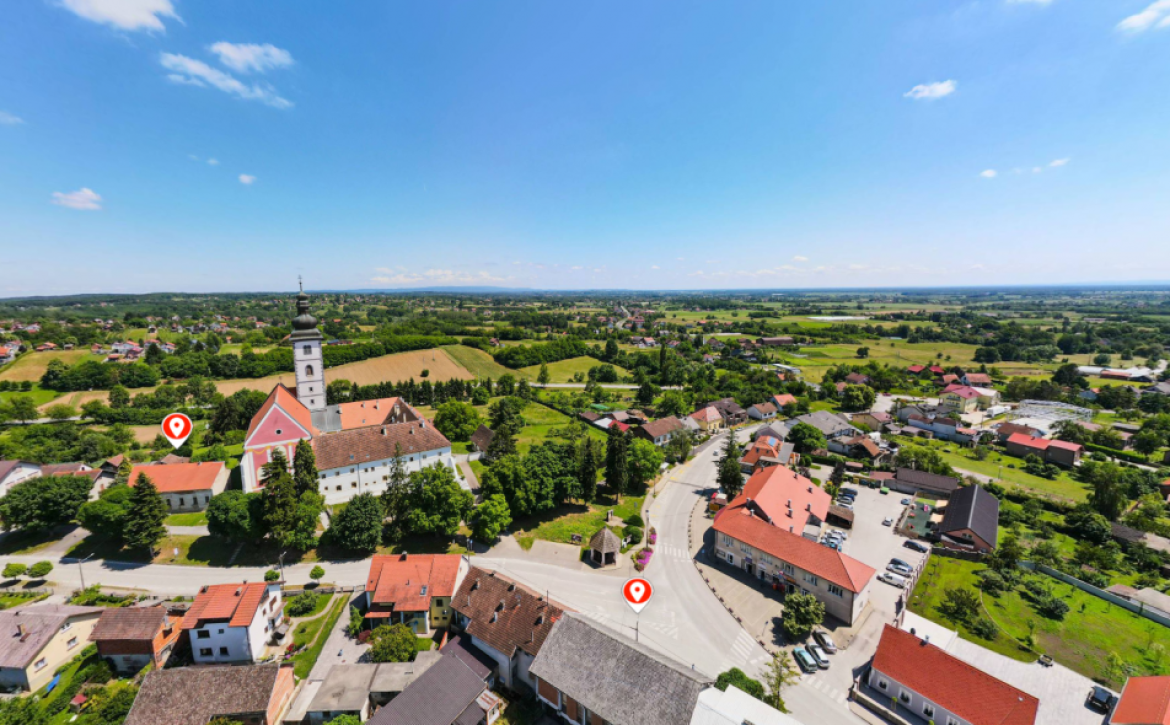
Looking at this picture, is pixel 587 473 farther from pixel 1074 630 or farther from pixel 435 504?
pixel 1074 630

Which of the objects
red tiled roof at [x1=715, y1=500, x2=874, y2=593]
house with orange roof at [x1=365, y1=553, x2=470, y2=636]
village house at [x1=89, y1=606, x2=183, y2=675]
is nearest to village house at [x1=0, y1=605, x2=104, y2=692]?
village house at [x1=89, y1=606, x2=183, y2=675]

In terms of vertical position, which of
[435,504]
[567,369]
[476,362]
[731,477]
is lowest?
[731,477]

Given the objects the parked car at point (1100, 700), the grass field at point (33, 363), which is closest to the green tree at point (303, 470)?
the parked car at point (1100, 700)

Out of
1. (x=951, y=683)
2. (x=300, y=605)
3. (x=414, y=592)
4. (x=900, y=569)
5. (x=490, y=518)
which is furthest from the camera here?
(x=490, y=518)

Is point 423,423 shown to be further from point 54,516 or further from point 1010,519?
point 1010,519

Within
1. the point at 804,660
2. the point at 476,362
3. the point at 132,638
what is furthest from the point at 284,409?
the point at 476,362
